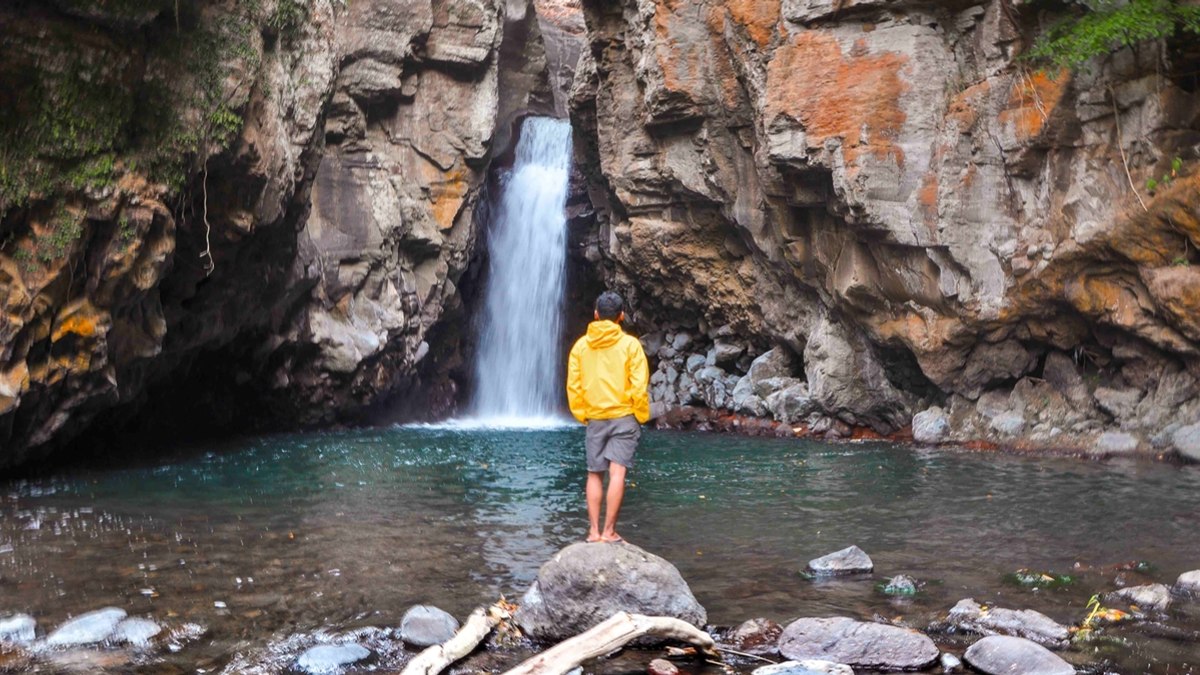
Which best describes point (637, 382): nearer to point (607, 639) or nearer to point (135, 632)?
point (607, 639)

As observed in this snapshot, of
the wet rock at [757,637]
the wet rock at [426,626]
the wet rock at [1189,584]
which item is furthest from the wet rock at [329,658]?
the wet rock at [1189,584]

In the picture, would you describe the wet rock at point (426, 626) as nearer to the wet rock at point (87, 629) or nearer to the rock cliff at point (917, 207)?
the wet rock at point (87, 629)

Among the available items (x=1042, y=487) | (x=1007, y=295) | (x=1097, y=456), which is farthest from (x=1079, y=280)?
(x=1042, y=487)

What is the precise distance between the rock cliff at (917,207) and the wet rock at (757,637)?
37.7 feet

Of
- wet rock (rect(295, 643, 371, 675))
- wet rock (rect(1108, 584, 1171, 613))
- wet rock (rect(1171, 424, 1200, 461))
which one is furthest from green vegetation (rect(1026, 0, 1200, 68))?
wet rock (rect(295, 643, 371, 675))

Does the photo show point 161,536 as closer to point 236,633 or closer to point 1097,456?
point 236,633

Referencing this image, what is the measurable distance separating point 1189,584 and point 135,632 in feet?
23.9

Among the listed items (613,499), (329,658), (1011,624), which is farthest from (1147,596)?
(329,658)

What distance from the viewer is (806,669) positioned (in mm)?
5434

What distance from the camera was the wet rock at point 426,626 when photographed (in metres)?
6.25

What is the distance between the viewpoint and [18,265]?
11.8 meters

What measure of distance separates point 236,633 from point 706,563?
386 centimetres

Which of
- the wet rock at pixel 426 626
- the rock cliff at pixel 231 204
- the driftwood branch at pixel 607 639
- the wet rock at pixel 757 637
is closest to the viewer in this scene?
the driftwood branch at pixel 607 639

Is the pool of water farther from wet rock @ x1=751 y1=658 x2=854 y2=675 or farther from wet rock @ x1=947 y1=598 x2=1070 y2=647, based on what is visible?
wet rock @ x1=751 y1=658 x2=854 y2=675
